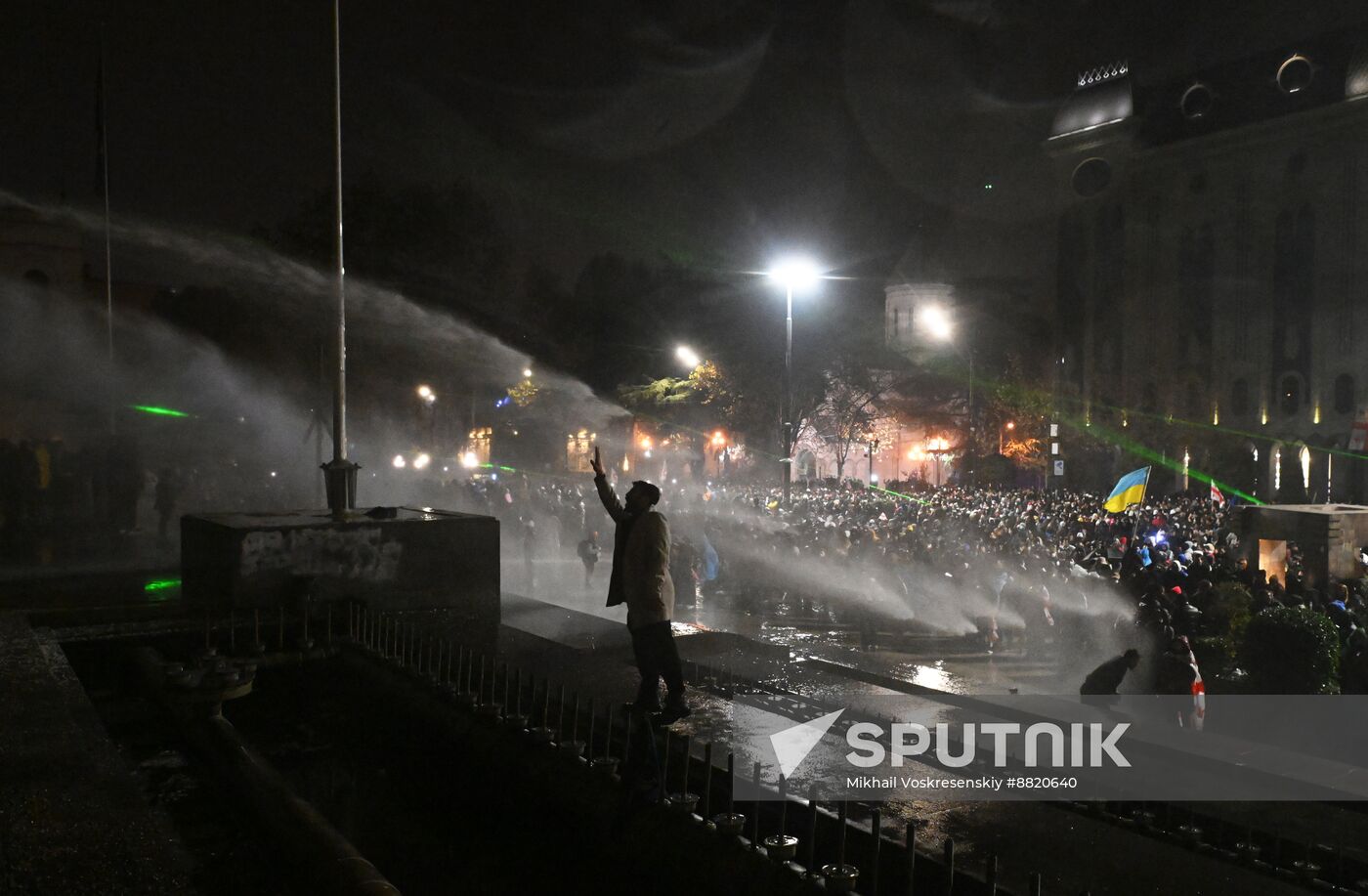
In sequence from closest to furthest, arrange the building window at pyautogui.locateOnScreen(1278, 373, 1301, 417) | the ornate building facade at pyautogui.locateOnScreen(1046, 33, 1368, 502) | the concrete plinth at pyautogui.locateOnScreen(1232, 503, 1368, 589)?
1. the concrete plinth at pyautogui.locateOnScreen(1232, 503, 1368, 589)
2. the ornate building facade at pyautogui.locateOnScreen(1046, 33, 1368, 502)
3. the building window at pyautogui.locateOnScreen(1278, 373, 1301, 417)

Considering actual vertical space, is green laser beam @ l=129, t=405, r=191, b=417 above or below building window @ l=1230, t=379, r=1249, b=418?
below

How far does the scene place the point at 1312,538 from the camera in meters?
14.6

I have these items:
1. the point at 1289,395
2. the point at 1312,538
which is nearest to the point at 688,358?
the point at 1312,538

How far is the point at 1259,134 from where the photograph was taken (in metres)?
55.2

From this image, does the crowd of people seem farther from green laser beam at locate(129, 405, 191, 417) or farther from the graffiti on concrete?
green laser beam at locate(129, 405, 191, 417)

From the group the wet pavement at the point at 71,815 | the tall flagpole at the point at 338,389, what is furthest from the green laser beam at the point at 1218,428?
the wet pavement at the point at 71,815

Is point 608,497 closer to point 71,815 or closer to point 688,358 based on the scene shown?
point 71,815

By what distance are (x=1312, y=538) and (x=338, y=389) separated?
13.2m

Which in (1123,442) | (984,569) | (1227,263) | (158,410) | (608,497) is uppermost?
(1227,263)

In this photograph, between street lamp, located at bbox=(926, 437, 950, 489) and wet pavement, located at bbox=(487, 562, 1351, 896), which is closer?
wet pavement, located at bbox=(487, 562, 1351, 896)

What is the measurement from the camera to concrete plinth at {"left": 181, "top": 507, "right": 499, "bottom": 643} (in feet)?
28.9

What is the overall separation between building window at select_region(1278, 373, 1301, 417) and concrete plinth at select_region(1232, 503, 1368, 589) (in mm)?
42408

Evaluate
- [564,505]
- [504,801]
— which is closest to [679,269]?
[564,505]

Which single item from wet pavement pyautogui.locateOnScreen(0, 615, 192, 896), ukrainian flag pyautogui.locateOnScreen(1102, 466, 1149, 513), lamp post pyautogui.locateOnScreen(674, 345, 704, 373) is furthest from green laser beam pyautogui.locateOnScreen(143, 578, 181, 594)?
lamp post pyautogui.locateOnScreen(674, 345, 704, 373)
